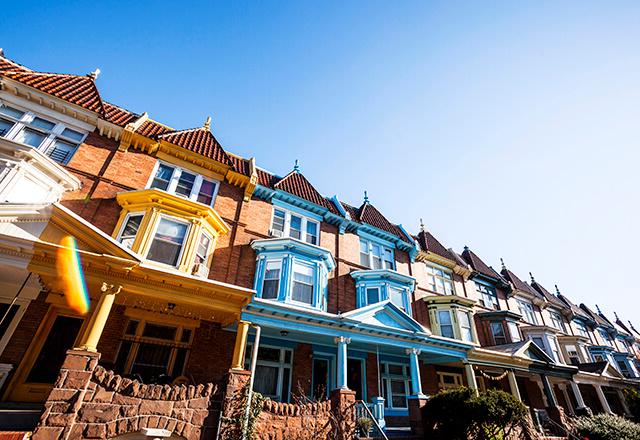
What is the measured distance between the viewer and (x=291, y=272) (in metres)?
14.2

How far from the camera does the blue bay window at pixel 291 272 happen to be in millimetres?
13680

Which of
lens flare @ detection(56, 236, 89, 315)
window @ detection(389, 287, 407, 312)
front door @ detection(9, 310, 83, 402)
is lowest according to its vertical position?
front door @ detection(9, 310, 83, 402)

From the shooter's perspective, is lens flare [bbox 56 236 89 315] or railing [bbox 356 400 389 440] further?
railing [bbox 356 400 389 440]

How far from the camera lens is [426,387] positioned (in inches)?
614

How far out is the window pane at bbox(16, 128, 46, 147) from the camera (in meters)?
11.6

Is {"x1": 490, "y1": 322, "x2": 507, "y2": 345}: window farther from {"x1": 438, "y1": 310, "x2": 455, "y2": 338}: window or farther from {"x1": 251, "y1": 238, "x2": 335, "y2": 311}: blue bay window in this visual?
{"x1": 251, "y1": 238, "x2": 335, "y2": 311}: blue bay window

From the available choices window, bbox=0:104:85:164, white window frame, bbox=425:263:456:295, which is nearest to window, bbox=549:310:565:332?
white window frame, bbox=425:263:456:295

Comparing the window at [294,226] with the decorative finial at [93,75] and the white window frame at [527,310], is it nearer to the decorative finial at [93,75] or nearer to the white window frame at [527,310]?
the decorative finial at [93,75]

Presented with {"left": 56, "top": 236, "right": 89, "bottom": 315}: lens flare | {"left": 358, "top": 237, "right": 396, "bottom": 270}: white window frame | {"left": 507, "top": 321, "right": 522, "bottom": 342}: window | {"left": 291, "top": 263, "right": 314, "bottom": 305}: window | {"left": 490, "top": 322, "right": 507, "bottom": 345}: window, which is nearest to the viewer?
{"left": 56, "top": 236, "right": 89, "bottom": 315}: lens flare

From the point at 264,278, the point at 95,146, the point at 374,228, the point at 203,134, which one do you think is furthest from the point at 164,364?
the point at 374,228

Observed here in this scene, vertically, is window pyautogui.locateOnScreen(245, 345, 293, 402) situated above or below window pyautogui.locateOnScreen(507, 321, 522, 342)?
below

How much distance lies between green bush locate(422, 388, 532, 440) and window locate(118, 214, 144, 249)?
1274cm

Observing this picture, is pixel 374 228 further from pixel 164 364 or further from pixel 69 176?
pixel 69 176

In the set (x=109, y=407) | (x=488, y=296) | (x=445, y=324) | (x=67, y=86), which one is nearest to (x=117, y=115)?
(x=67, y=86)
